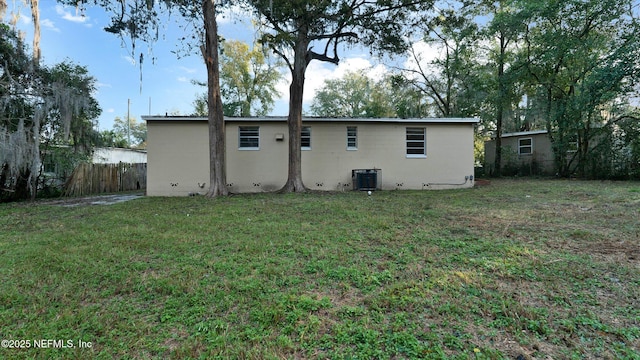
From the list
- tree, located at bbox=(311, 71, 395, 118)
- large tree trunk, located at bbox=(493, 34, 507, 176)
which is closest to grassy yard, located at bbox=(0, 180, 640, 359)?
large tree trunk, located at bbox=(493, 34, 507, 176)

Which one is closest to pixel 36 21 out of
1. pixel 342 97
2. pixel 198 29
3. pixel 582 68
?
pixel 198 29

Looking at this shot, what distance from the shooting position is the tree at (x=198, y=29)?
8.53 meters

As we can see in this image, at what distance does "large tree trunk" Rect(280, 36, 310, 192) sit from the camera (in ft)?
33.3

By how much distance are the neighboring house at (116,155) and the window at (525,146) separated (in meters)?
21.8

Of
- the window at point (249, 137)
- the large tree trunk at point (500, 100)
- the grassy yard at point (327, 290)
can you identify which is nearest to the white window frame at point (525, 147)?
the large tree trunk at point (500, 100)

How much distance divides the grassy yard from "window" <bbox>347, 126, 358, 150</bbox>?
6.88m

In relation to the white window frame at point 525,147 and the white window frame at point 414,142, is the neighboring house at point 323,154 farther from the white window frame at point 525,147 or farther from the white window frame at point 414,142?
the white window frame at point 525,147

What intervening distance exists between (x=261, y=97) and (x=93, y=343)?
2636cm

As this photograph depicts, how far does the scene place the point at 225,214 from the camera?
6094 mm

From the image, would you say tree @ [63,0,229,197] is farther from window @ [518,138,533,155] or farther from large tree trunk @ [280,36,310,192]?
window @ [518,138,533,155]

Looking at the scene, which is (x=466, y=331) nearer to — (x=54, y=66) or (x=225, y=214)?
(x=225, y=214)

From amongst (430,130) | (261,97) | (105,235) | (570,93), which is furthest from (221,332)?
(261,97)

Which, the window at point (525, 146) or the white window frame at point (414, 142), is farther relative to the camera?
the window at point (525, 146)

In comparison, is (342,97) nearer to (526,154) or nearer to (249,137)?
(526,154)
